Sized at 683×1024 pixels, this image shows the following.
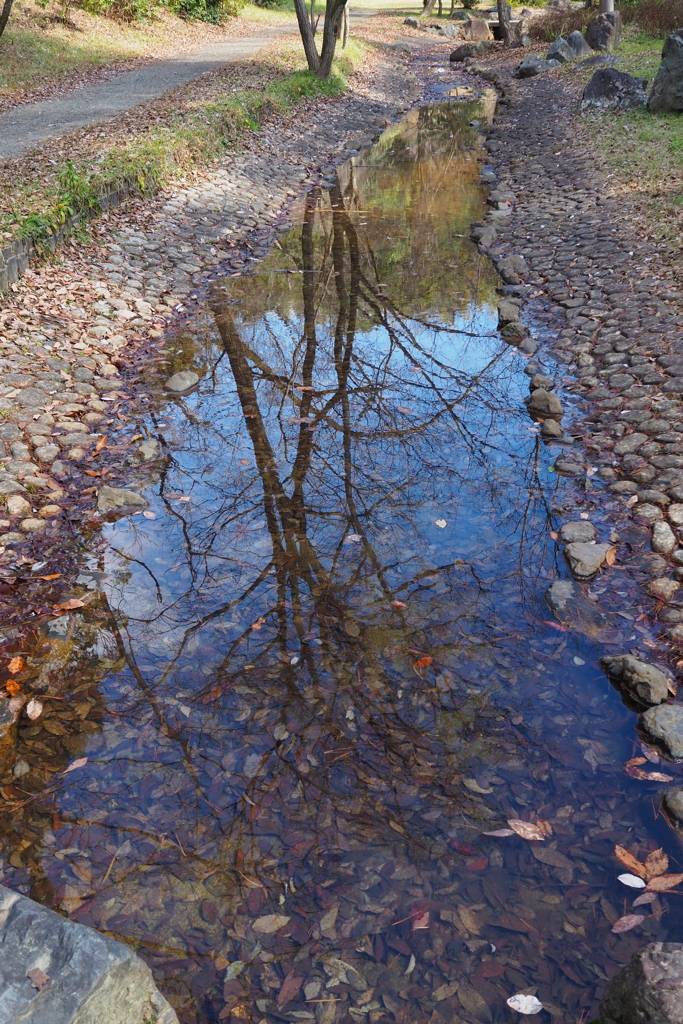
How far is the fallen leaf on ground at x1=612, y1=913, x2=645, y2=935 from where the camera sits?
2.60 m

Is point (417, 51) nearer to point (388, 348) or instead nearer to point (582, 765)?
point (388, 348)

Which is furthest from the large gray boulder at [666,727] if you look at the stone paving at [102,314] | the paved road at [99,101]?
the paved road at [99,101]

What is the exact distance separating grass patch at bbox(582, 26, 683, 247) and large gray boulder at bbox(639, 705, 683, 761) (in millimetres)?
6211

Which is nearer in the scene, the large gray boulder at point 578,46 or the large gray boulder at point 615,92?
the large gray boulder at point 615,92

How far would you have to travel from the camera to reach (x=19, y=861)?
2865 millimetres

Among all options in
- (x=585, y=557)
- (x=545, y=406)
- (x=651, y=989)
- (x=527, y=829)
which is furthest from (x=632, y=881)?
(x=545, y=406)

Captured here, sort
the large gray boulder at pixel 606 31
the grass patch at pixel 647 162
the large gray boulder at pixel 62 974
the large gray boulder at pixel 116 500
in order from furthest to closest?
the large gray boulder at pixel 606 31, the grass patch at pixel 647 162, the large gray boulder at pixel 116 500, the large gray boulder at pixel 62 974

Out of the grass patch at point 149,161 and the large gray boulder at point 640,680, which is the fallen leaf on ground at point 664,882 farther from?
the grass patch at point 149,161

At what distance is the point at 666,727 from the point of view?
3.22 m

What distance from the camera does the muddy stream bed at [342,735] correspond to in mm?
2557

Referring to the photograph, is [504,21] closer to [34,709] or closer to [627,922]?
[34,709]

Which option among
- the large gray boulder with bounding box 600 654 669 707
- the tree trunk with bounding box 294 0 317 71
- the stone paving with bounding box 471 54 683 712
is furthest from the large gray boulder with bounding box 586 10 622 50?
the large gray boulder with bounding box 600 654 669 707

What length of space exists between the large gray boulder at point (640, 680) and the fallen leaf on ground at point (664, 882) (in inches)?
31.6

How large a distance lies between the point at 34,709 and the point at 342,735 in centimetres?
146
